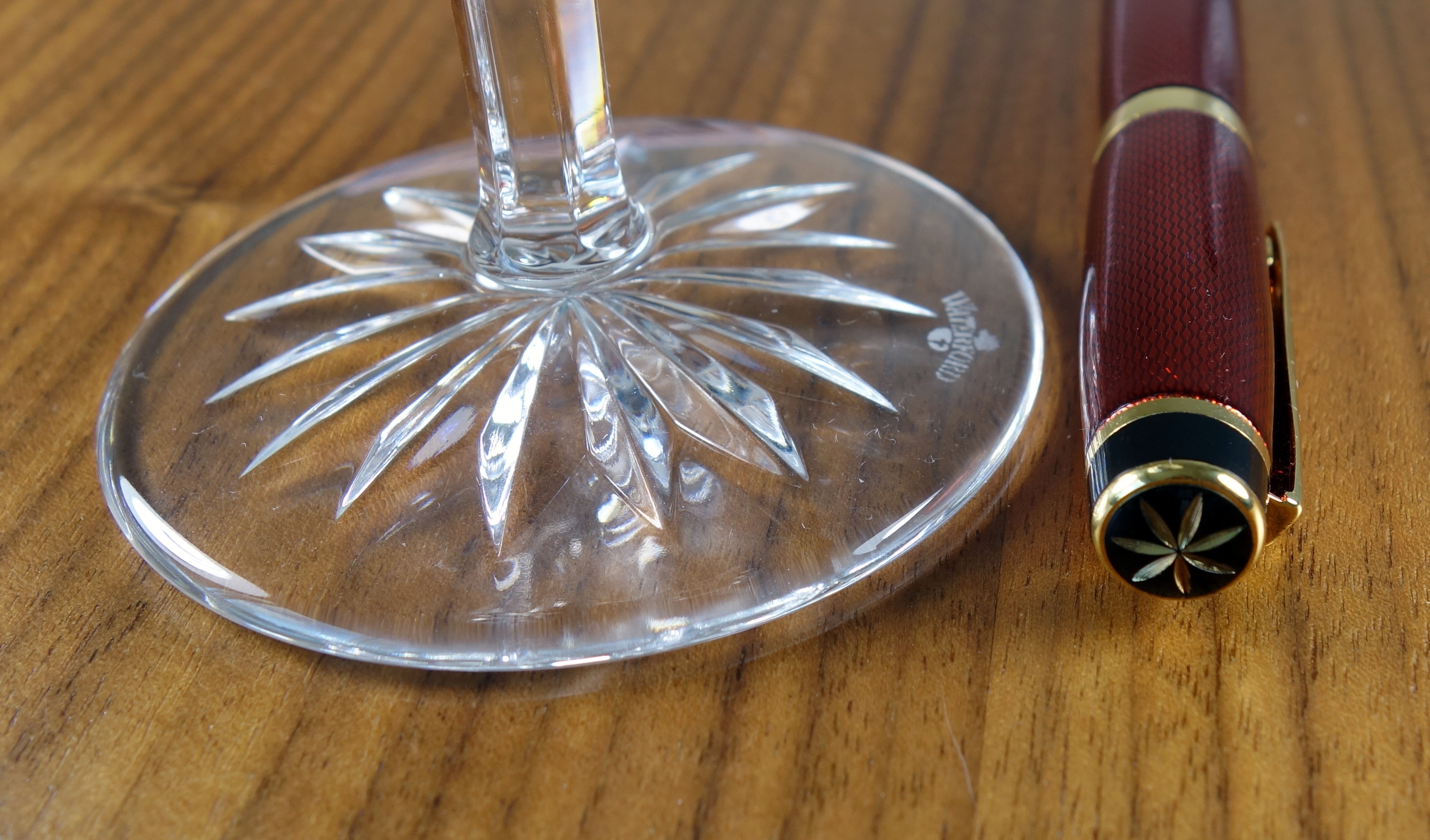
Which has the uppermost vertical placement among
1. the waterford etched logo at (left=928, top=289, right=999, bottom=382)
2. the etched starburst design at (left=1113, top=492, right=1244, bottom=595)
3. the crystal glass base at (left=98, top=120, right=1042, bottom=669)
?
the etched starburst design at (left=1113, top=492, right=1244, bottom=595)

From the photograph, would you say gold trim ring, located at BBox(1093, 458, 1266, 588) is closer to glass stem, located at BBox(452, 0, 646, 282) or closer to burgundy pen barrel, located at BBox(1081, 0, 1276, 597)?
burgundy pen barrel, located at BBox(1081, 0, 1276, 597)

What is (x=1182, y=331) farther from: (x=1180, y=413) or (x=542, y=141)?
(x=542, y=141)

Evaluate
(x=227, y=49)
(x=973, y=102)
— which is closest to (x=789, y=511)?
(x=973, y=102)

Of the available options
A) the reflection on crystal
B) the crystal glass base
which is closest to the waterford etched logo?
the crystal glass base

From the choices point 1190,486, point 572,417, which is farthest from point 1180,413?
point 572,417

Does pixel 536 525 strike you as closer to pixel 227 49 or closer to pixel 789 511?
pixel 789 511

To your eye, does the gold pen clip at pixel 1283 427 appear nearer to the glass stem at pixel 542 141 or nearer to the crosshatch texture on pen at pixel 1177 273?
the crosshatch texture on pen at pixel 1177 273

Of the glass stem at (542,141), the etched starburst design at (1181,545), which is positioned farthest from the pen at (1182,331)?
the glass stem at (542,141)
